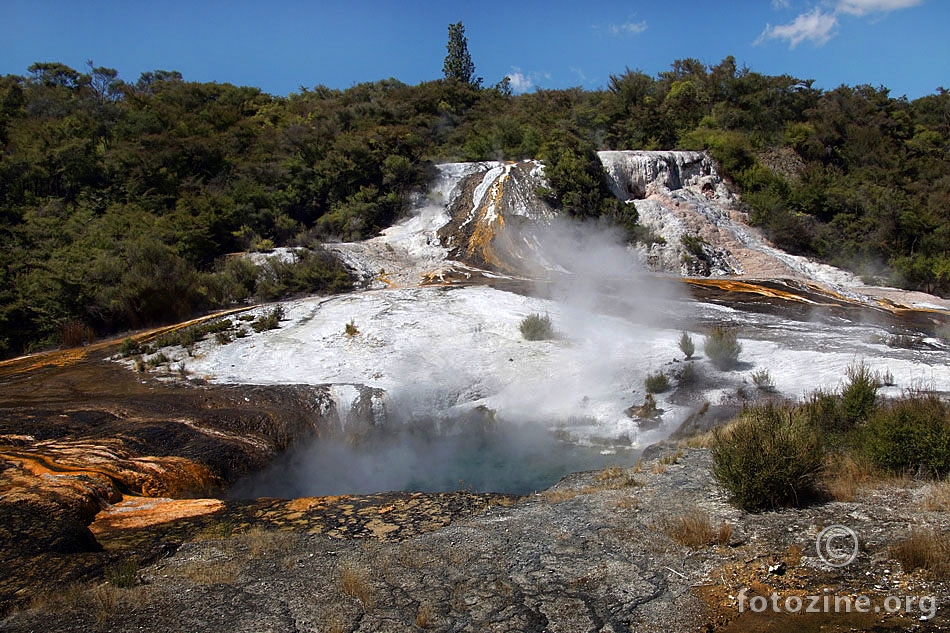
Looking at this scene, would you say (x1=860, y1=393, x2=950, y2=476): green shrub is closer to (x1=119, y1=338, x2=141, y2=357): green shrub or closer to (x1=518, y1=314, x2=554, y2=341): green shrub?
(x1=518, y1=314, x2=554, y2=341): green shrub

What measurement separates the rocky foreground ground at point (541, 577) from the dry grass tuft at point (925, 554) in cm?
10

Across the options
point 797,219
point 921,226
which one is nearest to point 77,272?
point 797,219

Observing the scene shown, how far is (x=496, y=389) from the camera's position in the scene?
11.3m

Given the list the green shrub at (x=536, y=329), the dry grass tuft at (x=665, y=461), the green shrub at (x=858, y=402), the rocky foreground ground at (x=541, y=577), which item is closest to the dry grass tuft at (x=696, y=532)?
the rocky foreground ground at (x=541, y=577)

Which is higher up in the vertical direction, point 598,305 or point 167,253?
point 167,253

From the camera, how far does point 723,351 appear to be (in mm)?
11000

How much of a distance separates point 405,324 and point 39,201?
555 inches

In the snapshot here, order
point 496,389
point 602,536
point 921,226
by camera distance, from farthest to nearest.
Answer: point 921,226, point 496,389, point 602,536

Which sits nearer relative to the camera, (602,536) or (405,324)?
(602,536)

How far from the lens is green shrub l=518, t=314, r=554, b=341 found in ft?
41.4

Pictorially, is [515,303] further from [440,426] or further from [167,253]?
[167,253]

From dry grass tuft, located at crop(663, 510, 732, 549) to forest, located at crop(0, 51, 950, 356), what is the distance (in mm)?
12576

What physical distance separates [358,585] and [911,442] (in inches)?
220

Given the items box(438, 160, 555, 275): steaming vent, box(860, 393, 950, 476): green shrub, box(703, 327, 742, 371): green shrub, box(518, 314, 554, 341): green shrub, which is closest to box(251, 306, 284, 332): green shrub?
box(518, 314, 554, 341): green shrub
